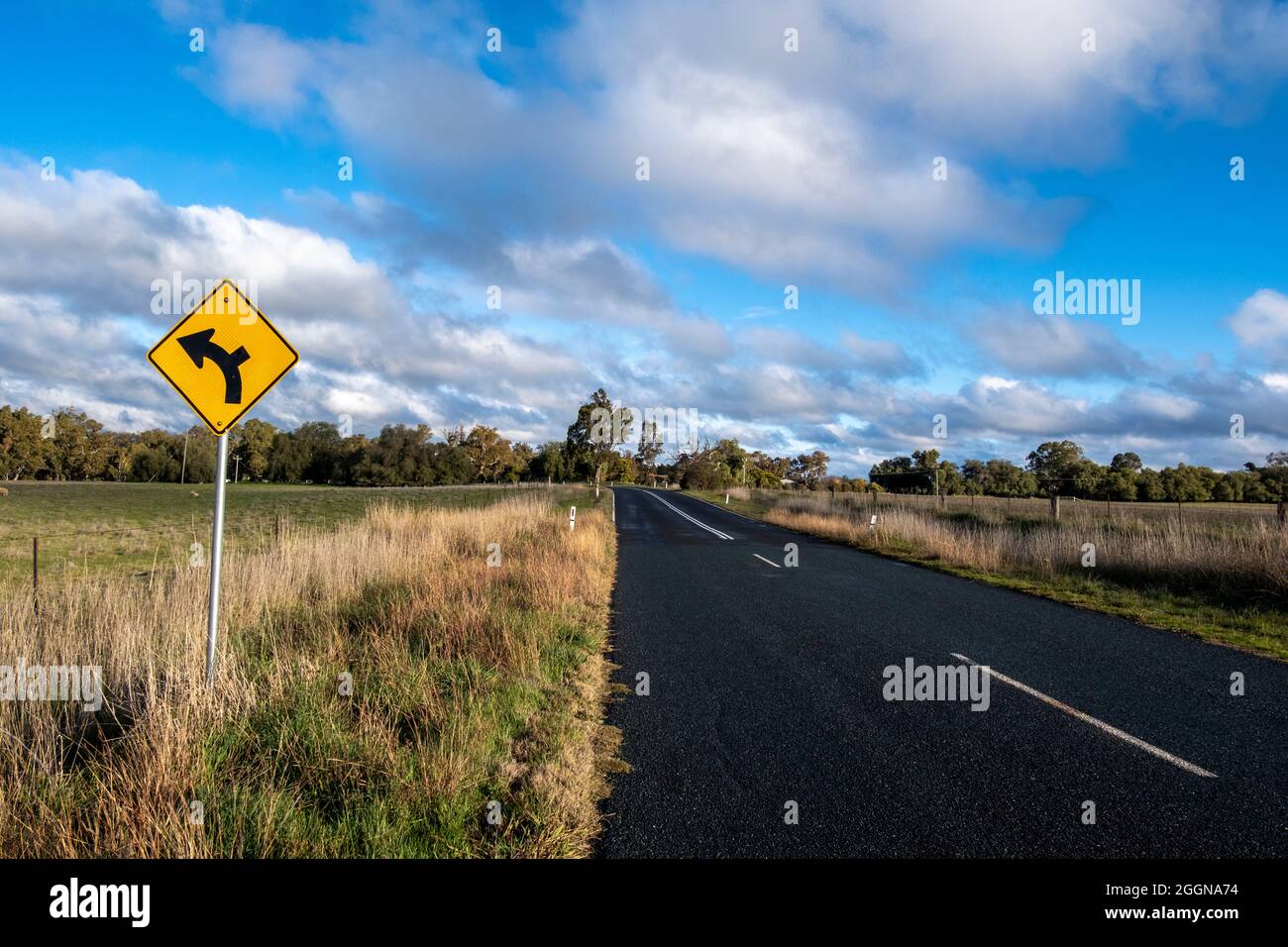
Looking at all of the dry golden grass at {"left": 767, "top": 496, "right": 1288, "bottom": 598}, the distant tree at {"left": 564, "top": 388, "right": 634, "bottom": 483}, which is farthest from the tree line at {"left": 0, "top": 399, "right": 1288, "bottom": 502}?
the dry golden grass at {"left": 767, "top": 496, "right": 1288, "bottom": 598}

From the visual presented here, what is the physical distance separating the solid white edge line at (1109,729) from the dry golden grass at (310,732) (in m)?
3.67

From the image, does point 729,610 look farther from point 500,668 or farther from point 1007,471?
point 1007,471

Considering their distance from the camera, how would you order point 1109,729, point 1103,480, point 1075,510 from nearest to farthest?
point 1109,729 → point 1075,510 → point 1103,480

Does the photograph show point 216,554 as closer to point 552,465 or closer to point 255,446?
point 552,465

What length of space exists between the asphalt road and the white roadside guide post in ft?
12.8

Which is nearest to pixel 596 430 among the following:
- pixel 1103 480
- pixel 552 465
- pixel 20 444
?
pixel 552 465

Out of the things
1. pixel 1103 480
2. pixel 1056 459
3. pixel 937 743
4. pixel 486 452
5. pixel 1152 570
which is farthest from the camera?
pixel 486 452

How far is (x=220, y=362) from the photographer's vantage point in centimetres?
513

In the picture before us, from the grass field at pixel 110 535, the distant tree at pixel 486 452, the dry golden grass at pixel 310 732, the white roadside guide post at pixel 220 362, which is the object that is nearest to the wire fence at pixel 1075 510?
the dry golden grass at pixel 310 732

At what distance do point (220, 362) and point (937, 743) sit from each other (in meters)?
6.18

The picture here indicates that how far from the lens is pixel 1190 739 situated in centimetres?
452

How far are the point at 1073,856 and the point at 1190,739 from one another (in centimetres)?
233
